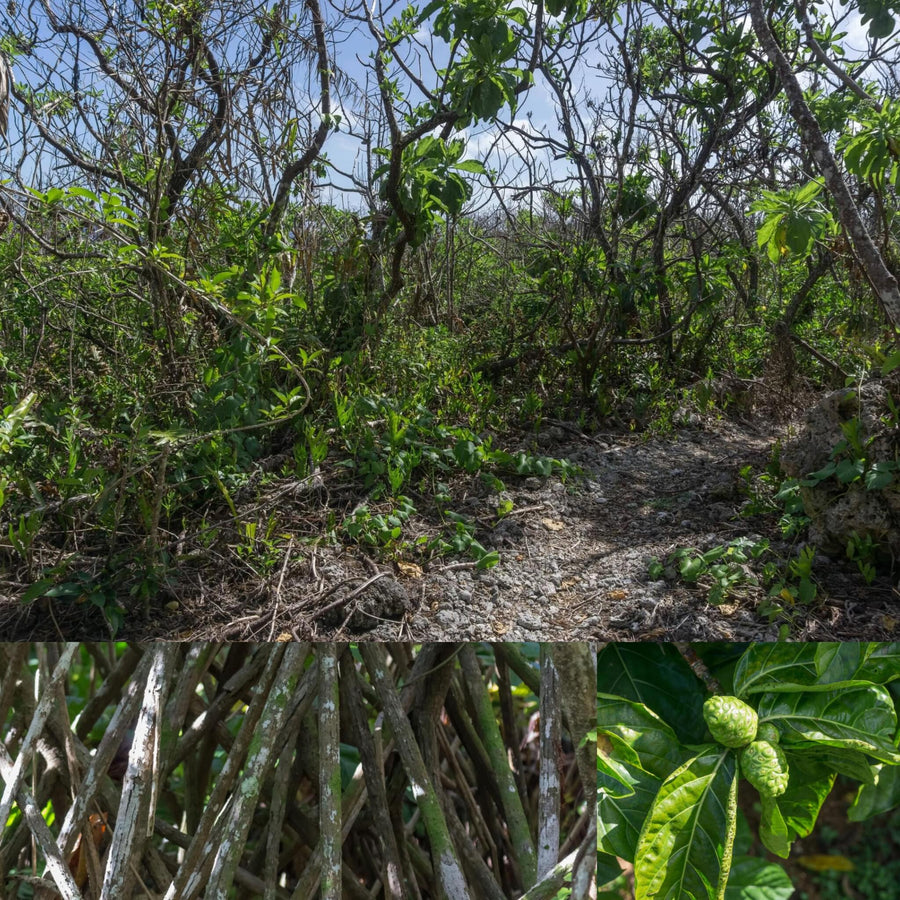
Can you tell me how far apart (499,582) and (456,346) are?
131cm

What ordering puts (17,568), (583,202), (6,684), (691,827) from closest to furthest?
(691,827)
(6,684)
(17,568)
(583,202)

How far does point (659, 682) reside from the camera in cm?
95

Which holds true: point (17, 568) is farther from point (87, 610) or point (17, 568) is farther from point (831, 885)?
point (831, 885)

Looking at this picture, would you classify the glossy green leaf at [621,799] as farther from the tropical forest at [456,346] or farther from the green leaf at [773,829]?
the tropical forest at [456,346]

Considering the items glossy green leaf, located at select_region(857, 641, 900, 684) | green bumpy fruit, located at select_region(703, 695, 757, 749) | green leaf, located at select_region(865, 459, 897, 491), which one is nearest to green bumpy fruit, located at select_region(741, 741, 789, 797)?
green bumpy fruit, located at select_region(703, 695, 757, 749)

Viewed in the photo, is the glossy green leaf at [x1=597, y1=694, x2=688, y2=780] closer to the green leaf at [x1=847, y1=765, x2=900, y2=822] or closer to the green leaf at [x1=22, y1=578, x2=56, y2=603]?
the green leaf at [x1=847, y1=765, x2=900, y2=822]

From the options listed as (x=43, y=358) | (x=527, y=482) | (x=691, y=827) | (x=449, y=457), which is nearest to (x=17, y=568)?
(x=43, y=358)

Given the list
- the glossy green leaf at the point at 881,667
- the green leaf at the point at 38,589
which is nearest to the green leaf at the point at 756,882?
the glossy green leaf at the point at 881,667

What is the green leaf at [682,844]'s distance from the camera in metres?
0.79

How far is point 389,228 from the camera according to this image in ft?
10.6

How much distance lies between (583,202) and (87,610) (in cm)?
258

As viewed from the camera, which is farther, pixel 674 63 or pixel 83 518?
pixel 674 63

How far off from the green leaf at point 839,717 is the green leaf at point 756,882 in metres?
0.13

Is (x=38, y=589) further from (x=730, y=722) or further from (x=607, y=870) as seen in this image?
(x=730, y=722)
